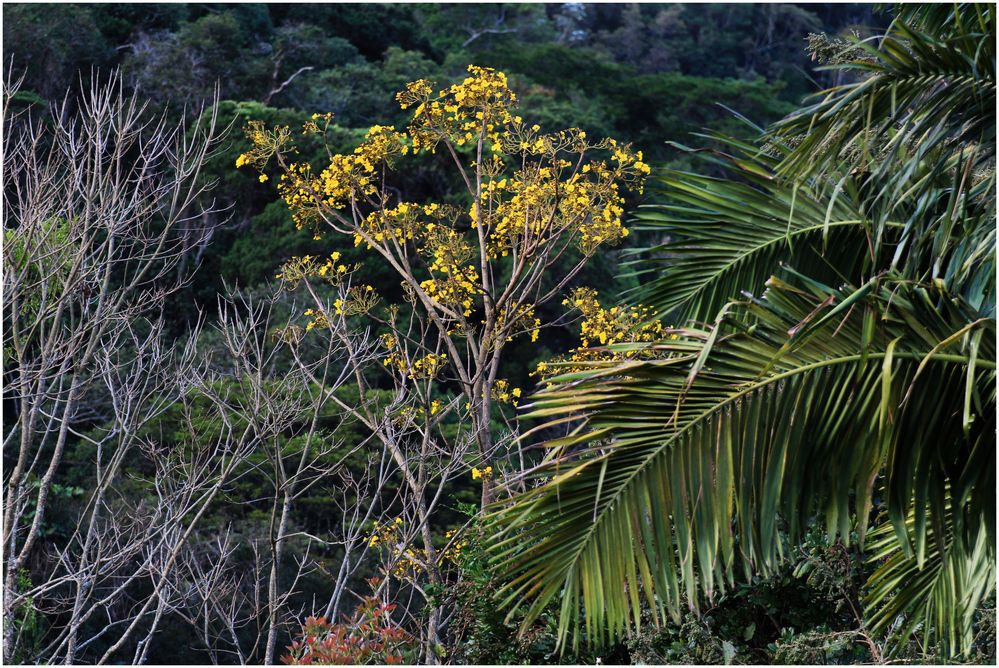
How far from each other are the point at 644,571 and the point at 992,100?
172 centimetres

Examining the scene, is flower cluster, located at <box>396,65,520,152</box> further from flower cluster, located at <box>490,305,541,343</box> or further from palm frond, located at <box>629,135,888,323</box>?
palm frond, located at <box>629,135,888,323</box>

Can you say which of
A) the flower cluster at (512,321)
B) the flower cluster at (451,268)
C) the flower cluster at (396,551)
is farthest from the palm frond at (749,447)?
the flower cluster at (451,268)

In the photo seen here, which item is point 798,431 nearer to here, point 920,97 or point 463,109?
point 920,97

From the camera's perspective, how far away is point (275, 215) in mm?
21703

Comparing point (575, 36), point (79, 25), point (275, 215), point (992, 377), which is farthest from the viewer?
point (575, 36)

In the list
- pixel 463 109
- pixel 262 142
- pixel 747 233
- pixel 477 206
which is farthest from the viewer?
pixel 463 109

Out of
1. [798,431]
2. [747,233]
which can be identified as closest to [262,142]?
[747,233]

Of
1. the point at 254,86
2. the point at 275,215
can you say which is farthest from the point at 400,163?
the point at 254,86

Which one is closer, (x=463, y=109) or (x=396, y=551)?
(x=396, y=551)

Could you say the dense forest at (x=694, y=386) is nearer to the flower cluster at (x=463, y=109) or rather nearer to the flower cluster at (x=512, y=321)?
the flower cluster at (x=463, y=109)

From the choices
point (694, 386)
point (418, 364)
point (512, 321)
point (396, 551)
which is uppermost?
point (694, 386)

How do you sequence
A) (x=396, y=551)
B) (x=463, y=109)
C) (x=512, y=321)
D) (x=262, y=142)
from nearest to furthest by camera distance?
(x=262, y=142), (x=396, y=551), (x=512, y=321), (x=463, y=109)

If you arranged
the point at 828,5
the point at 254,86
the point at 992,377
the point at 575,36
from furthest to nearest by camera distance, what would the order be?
the point at 828,5 < the point at 575,36 < the point at 254,86 < the point at 992,377

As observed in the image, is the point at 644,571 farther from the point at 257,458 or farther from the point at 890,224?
the point at 257,458
